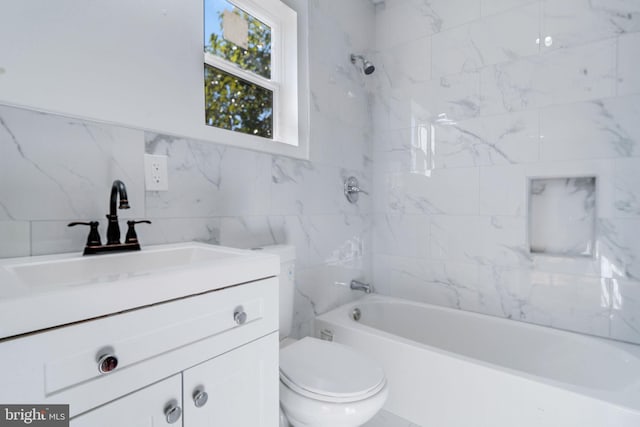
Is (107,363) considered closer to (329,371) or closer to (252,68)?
(329,371)

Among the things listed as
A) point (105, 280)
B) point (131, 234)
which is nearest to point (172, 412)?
point (105, 280)

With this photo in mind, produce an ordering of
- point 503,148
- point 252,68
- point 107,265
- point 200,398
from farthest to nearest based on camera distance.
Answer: point 503,148
point 252,68
point 107,265
point 200,398

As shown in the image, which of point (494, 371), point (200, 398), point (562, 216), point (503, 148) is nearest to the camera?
point (200, 398)

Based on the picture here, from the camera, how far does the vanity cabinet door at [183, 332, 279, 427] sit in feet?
2.39

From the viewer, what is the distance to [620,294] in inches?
64.6

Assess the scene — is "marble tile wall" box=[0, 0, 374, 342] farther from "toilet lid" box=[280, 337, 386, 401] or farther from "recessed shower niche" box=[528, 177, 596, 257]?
"recessed shower niche" box=[528, 177, 596, 257]

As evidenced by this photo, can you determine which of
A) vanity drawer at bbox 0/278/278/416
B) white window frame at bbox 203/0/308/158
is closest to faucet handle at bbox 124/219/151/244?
vanity drawer at bbox 0/278/278/416

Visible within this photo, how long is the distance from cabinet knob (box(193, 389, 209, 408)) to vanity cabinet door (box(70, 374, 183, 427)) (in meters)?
0.04

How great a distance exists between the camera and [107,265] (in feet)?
3.09

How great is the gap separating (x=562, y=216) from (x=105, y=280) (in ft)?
7.29

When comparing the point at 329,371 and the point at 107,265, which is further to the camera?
the point at 329,371

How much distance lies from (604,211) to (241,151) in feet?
6.32

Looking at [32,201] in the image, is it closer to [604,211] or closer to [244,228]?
[244,228]

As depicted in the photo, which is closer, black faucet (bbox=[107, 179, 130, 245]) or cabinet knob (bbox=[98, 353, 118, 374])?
cabinet knob (bbox=[98, 353, 118, 374])
